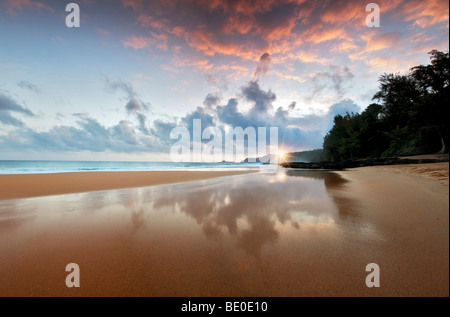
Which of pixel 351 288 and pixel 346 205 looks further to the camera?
pixel 346 205

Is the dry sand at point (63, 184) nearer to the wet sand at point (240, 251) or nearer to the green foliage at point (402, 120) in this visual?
the wet sand at point (240, 251)

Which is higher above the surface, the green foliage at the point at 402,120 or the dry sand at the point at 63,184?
the green foliage at the point at 402,120

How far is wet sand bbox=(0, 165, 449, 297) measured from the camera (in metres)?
1.56

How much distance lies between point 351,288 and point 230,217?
241 cm

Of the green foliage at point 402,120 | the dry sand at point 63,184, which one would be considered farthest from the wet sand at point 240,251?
the dry sand at point 63,184

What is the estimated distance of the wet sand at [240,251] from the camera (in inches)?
61.6

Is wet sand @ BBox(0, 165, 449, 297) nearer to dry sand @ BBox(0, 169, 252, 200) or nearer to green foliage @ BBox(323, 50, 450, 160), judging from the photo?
green foliage @ BBox(323, 50, 450, 160)

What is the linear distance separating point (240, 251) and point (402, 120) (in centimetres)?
2776

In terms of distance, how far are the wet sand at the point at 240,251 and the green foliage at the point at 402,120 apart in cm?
154

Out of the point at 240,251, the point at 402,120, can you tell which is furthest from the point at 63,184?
the point at 402,120

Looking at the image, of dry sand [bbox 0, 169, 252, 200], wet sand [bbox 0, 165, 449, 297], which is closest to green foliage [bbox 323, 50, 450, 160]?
wet sand [bbox 0, 165, 449, 297]

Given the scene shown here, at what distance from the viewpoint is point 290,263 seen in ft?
6.21
